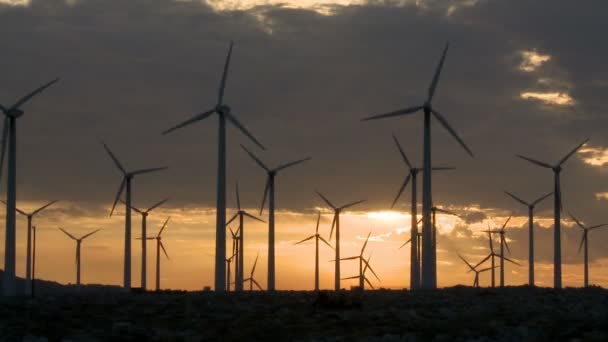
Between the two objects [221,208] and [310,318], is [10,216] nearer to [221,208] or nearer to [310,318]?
[221,208]

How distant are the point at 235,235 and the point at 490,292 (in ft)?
340

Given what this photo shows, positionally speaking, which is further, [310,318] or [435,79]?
[435,79]

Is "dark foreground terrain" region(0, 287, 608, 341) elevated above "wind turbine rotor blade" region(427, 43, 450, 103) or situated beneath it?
situated beneath

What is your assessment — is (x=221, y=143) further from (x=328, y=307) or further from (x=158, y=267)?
(x=158, y=267)

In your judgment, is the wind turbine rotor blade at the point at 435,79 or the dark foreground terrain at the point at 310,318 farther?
the wind turbine rotor blade at the point at 435,79

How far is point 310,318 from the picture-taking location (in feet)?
200

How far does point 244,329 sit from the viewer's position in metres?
56.0

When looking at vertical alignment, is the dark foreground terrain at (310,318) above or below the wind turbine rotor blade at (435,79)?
below

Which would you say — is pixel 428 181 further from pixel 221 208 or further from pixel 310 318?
pixel 310 318

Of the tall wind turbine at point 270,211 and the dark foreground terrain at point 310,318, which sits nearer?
the dark foreground terrain at point 310,318

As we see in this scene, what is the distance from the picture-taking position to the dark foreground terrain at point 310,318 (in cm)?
5181

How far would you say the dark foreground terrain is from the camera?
51.8 meters

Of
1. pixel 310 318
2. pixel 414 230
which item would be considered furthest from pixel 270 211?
pixel 310 318

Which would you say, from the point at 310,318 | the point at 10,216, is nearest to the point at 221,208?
the point at 10,216
